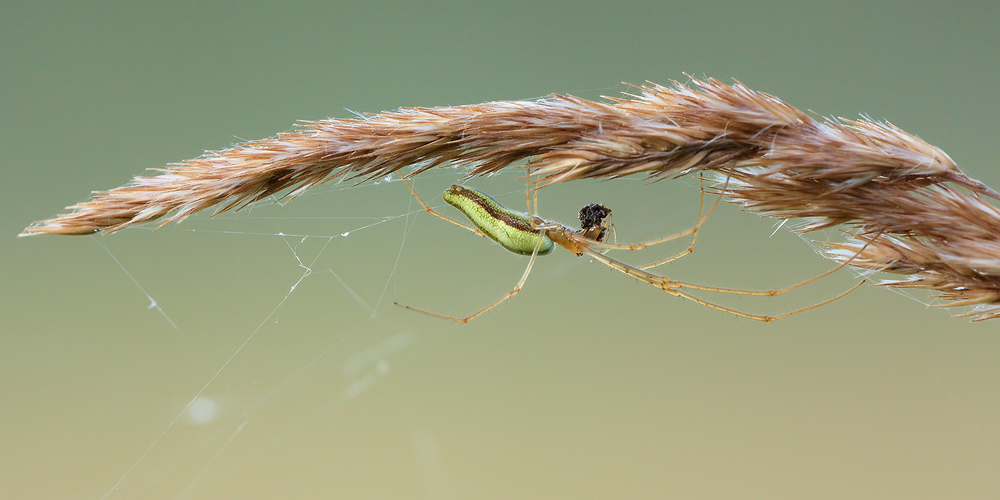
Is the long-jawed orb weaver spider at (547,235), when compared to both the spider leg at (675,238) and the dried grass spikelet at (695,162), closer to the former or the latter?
the spider leg at (675,238)

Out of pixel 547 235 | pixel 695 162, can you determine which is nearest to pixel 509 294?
pixel 547 235

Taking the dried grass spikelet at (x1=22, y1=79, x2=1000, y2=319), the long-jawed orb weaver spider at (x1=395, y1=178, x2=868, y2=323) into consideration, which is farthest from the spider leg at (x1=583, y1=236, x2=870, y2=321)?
the dried grass spikelet at (x1=22, y1=79, x2=1000, y2=319)

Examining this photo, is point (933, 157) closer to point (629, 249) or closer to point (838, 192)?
point (838, 192)

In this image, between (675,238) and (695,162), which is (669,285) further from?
(695,162)

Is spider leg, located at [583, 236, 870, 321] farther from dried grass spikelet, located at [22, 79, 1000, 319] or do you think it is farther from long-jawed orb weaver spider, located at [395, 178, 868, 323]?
dried grass spikelet, located at [22, 79, 1000, 319]

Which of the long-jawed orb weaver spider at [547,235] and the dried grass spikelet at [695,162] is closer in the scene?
the dried grass spikelet at [695,162]

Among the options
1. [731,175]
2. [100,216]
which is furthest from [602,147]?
[100,216]

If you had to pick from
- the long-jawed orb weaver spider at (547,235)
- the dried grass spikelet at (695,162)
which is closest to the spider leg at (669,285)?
the long-jawed orb weaver spider at (547,235)
